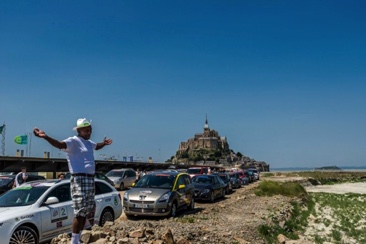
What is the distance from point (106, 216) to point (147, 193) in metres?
3.25

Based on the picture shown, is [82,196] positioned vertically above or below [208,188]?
above

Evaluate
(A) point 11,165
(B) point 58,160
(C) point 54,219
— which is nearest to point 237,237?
(C) point 54,219

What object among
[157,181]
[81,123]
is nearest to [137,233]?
[81,123]

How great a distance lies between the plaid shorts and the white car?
274cm

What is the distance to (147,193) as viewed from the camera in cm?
1403

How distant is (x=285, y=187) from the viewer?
3056 centimetres

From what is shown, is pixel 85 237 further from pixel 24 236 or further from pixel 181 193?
pixel 181 193

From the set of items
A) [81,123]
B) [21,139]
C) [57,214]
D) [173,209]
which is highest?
[21,139]

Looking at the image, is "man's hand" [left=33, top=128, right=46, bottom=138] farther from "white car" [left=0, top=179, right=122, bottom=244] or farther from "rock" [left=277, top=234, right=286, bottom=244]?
"rock" [left=277, top=234, right=286, bottom=244]

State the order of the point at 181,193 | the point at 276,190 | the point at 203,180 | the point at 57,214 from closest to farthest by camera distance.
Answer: the point at 57,214, the point at 181,193, the point at 203,180, the point at 276,190

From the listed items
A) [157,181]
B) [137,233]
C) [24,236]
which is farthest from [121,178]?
[137,233]

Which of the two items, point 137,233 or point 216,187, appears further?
point 216,187

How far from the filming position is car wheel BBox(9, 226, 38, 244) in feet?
25.6

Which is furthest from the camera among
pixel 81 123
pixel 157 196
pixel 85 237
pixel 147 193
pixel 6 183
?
pixel 6 183
